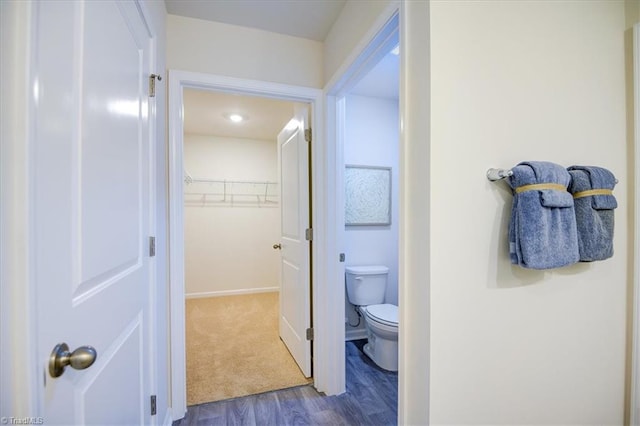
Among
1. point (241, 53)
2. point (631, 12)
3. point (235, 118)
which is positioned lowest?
point (631, 12)

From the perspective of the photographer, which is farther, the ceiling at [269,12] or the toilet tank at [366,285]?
the toilet tank at [366,285]

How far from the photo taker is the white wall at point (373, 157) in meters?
2.65

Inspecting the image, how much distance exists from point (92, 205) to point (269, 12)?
1565 millimetres

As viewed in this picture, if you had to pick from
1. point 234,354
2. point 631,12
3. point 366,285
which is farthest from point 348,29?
point 234,354

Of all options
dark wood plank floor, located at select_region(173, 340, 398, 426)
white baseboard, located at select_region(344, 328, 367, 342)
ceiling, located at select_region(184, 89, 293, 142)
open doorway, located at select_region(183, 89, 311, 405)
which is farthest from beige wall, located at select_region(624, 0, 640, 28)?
white baseboard, located at select_region(344, 328, 367, 342)

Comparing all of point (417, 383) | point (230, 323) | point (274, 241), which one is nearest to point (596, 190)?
point (417, 383)

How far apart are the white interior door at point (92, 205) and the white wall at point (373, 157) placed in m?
1.82

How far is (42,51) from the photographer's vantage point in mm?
552

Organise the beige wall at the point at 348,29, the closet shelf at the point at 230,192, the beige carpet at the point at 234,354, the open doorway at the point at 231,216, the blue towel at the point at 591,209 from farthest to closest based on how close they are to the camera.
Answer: the closet shelf at the point at 230,192 < the open doorway at the point at 231,216 < the beige carpet at the point at 234,354 < the beige wall at the point at 348,29 < the blue towel at the point at 591,209

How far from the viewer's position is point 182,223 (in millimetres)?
1665

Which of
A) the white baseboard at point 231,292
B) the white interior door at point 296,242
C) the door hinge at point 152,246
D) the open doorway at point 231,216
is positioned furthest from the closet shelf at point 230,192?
the door hinge at point 152,246

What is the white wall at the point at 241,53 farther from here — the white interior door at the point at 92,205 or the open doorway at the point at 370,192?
the open doorway at the point at 370,192

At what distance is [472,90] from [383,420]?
1789 mm

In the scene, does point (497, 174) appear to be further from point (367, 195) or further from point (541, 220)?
point (367, 195)
